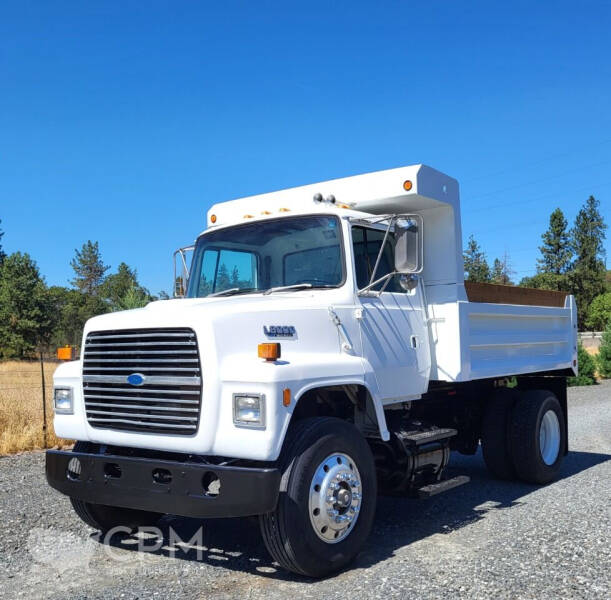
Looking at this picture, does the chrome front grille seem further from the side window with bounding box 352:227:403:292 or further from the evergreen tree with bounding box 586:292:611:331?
the evergreen tree with bounding box 586:292:611:331

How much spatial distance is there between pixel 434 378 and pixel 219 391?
2698 mm

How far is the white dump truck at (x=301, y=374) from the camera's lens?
434 cm

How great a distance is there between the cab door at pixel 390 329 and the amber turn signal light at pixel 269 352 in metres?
1.01

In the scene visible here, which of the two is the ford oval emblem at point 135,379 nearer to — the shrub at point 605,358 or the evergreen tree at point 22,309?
the shrub at point 605,358

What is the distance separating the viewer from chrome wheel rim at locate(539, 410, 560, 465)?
26.2 ft

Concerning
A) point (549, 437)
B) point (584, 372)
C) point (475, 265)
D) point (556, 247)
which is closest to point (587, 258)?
point (556, 247)

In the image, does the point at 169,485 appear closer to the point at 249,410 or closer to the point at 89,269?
the point at 249,410

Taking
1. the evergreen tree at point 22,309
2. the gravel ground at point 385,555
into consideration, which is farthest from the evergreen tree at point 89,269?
the gravel ground at point 385,555

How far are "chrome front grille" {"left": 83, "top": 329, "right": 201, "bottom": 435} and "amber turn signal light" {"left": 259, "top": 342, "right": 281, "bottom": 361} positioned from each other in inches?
16.6

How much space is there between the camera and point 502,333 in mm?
7227

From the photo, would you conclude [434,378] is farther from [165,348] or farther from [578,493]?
[165,348]

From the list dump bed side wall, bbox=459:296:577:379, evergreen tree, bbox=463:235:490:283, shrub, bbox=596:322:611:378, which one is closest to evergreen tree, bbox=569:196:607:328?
evergreen tree, bbox=463:235:490:283

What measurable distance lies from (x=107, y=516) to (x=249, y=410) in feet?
7.13

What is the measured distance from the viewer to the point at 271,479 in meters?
4.18
